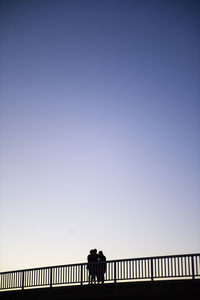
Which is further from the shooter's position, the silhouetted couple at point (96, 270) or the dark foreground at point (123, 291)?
the silhouetted couple at point (96, 270)

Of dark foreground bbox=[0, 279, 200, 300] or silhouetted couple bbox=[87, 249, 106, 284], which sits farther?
silhouetted couple bbox=[87, 249, 106, 284]

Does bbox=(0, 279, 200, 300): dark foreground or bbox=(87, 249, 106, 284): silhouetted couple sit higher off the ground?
bbox=(87, 249, 106, 284): silhouetted couple

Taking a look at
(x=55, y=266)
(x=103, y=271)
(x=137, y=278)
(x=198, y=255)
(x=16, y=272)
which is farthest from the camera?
(x=16, y=272)

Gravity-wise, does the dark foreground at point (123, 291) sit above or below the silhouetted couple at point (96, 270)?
below

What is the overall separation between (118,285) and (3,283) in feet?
31.6

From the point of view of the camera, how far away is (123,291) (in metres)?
27.1

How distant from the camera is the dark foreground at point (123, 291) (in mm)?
25328

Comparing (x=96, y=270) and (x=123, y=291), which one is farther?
(x=96, y=270)

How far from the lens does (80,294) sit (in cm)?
2855

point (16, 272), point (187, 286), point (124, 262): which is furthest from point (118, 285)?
point (16, 272)

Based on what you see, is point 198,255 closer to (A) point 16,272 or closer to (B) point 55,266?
(B) point 55,266

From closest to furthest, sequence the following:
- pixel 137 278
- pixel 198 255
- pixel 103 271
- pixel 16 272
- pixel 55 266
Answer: pixel 198 255 < pixel 137 278 < pixel 103 271 < pixel 55 266 < pixel 16 272

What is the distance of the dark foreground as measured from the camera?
2533 cm

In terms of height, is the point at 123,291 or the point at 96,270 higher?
the point at 96,270
